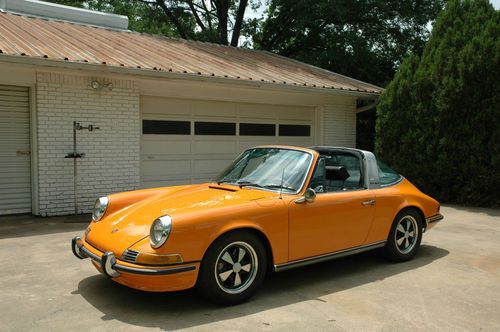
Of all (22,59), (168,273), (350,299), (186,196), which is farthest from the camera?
(22,59)

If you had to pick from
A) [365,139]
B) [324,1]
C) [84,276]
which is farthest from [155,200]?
[324,1]

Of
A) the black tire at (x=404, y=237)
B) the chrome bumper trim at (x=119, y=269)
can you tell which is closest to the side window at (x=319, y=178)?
the black tire at (x=404, y=237)

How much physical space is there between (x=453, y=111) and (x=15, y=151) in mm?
8537

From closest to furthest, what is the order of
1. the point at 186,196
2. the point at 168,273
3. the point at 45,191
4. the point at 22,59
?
the point at 168,273, the point at 186,196, the point at 22,59, the point at 45,191

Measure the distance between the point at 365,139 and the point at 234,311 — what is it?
448 inches

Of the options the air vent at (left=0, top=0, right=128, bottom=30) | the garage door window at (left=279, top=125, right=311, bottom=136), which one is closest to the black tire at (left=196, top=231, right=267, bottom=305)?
the garage door window at (left=279, top=125, right=311, bottom=136)

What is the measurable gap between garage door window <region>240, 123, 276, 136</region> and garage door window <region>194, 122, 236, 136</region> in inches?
10.5

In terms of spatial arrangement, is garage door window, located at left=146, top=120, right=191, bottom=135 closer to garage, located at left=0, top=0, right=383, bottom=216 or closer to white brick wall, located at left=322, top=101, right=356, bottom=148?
garage, located at left=0, top=0, right=383, bottom=216

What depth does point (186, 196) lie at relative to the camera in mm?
4566

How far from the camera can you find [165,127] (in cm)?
969

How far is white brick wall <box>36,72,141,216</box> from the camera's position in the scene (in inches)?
320

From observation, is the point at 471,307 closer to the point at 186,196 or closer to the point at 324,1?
the point at 186,196

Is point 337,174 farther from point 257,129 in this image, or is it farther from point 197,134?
point 257,129

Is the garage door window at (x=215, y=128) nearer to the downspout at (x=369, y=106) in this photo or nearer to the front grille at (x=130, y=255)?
the downspout at (x=369, y=106)
